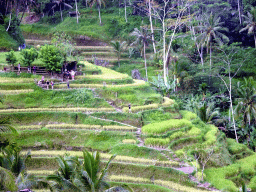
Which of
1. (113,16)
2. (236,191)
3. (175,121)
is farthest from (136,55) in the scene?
(236,191)

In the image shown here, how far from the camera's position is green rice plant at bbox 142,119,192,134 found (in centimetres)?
2470

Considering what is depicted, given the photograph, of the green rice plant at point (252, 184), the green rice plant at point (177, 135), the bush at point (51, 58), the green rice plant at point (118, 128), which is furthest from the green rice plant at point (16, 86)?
the green rice plant at point (252, 184)

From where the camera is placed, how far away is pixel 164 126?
996 inches

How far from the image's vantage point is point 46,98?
2919 cm

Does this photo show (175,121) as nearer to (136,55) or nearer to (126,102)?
(126,102)

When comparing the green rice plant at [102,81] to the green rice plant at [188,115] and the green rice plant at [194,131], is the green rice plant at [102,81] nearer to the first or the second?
the green rice plant at [188,115]

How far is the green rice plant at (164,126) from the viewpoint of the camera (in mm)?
24703

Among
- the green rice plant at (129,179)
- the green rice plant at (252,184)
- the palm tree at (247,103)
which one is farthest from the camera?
the palm tree at (247,103)

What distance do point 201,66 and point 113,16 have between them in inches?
921

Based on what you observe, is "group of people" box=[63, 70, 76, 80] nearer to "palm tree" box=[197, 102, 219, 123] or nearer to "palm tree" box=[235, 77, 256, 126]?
"palm tree" box=[197, 102, 219, 123]

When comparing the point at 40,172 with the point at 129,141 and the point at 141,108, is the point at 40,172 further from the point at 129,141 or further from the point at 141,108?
the point at 141,108

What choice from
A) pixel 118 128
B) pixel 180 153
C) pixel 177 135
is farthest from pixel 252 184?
pixel 118 128

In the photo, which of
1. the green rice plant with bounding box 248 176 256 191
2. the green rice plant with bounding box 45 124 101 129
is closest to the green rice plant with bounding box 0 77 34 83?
the green rice plant with bounding box 45 124 101 129

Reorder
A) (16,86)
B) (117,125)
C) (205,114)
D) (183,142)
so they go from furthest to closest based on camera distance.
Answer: (205,114) < (16,86) < (117,125) < (183,142)
